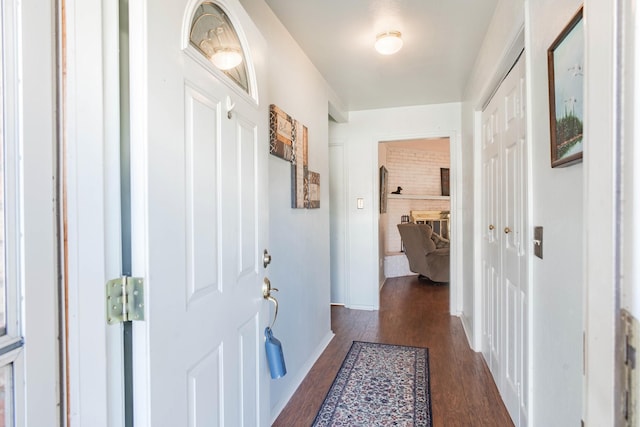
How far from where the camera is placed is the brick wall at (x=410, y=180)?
6.08 metres

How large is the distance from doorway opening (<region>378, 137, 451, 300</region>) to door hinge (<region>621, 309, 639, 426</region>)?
526cm

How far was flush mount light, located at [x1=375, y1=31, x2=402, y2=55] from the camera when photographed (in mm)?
2199

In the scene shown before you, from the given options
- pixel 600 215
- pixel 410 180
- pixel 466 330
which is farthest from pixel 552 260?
pixel 410 180

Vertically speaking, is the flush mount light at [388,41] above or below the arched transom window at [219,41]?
above

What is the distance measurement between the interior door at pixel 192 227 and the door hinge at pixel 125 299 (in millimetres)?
17

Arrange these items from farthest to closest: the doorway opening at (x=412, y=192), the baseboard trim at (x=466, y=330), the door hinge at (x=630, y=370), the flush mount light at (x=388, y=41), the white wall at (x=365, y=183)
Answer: the doorway opening at (x=412, y=192) → the white wall at (x=365, y=183) → the baseboard trim at (x=466, y=330) → the flush mount light at (x=388, y=41) → the door hinge at (x=630, y=370)

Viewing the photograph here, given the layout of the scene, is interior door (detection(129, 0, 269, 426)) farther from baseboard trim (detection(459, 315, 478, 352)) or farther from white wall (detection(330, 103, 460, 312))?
white wall (detection(330, 103, 460, 312))

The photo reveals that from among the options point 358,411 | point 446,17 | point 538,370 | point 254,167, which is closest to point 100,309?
point 254,167

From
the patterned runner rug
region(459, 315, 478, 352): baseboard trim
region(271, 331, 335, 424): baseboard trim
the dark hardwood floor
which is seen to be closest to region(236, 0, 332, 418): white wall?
region(271, 331, 335, 424): baseboard trim

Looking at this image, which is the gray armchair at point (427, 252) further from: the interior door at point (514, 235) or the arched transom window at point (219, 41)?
the arched transom window at point (219, 41)

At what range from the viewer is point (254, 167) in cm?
131

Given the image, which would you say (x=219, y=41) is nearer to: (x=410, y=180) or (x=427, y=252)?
(x=427, y=252)

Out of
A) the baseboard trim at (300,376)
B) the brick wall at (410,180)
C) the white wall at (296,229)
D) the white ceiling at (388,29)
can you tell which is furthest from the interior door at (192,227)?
the brick wall at (410,180)

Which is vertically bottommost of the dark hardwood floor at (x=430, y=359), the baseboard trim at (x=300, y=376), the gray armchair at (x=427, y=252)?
the dark hardwood floor at (x=430, y=359)
